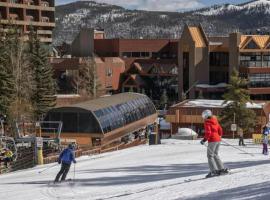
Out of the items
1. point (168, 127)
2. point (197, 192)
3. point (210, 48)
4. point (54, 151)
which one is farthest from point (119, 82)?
point (197, 192)

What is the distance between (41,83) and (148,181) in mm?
42094

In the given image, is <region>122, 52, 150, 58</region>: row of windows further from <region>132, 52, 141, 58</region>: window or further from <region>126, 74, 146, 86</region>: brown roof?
<region>126, 74, 146, 86</region>: brown roof

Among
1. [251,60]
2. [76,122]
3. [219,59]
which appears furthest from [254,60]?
[76,122]

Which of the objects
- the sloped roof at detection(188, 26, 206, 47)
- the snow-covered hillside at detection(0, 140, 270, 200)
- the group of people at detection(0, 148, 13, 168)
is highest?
the sloped roof at detection(188, 26, 206, 47)

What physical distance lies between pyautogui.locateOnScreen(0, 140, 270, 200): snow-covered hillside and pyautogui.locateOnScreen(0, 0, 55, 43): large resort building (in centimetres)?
6893

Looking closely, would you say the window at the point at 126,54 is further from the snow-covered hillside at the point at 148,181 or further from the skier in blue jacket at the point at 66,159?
the skier in blue jacket at the point at 66,159

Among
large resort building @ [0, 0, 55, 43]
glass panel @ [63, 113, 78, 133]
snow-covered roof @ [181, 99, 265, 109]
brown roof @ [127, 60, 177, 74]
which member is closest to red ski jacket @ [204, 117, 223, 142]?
glass panel @ [63, 113, 78, 133]

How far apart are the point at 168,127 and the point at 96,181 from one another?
44.0 metres

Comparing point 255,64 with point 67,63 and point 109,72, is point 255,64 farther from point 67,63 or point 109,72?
point 67,63

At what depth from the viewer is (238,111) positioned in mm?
47656

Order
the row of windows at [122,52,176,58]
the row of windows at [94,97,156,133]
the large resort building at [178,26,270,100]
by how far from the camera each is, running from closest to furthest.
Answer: the row of windows at [94,97,156,133]
the large resort building at [178,26,270,100]
the row of windows at [122,52,176,58]

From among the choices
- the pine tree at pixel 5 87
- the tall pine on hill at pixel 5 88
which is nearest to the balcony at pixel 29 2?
the tall pine on hill at pixel 5 88

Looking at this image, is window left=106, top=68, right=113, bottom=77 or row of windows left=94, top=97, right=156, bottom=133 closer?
row of windows left=94, top=97, right=156, bottom=133

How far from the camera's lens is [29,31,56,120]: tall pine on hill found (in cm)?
5609
